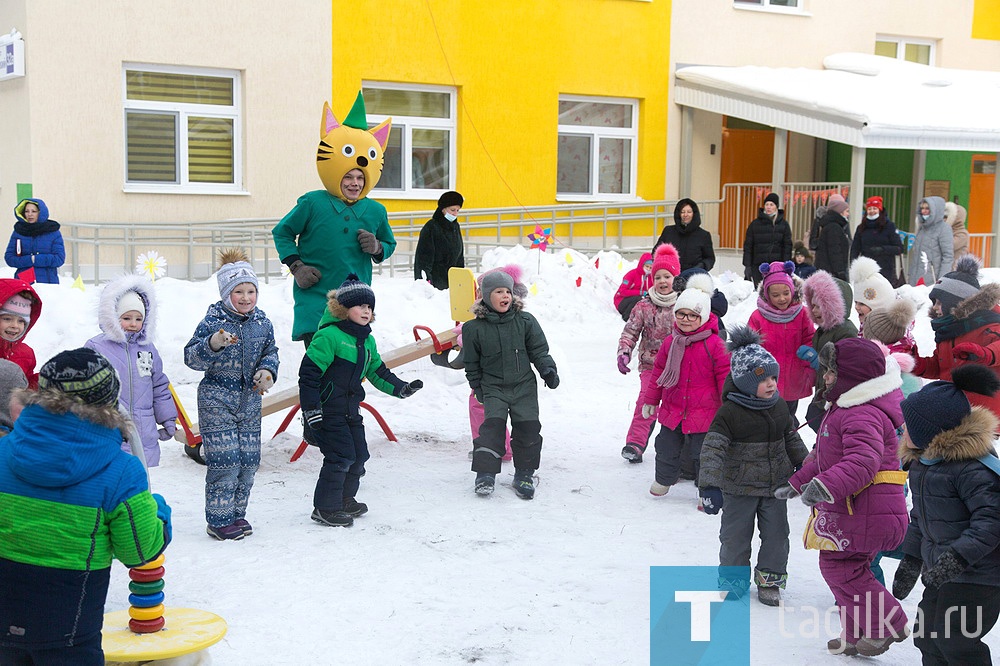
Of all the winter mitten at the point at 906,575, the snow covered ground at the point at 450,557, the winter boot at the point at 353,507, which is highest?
the winter mitten at the point at 906,575

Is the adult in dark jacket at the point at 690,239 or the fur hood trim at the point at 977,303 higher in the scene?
the adult in dark jacket at the point at 690,239

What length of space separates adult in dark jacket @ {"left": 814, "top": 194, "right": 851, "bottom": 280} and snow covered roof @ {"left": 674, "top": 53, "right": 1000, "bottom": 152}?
176 centimetres

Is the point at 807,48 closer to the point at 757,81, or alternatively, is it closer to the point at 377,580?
the point at 757,81

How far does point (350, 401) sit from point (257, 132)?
9.14m

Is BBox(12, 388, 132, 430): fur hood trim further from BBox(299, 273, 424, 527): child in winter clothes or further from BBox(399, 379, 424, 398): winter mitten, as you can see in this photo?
BBox(399, 379, 424, 398): winter mitten

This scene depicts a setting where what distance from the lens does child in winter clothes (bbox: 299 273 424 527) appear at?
238 inches

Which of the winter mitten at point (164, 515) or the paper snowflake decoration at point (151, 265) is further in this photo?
the paper snowflake decoration at point (151, 265)

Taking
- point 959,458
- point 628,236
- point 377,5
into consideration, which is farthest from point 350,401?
point 628,236

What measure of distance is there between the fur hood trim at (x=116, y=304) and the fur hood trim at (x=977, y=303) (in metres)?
4.43

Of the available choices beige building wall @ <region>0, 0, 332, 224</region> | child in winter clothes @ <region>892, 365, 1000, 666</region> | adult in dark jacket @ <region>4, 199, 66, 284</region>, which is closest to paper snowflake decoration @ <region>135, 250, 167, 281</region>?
adult in dark jacket @ <region>4, 199, 66, 284</region>

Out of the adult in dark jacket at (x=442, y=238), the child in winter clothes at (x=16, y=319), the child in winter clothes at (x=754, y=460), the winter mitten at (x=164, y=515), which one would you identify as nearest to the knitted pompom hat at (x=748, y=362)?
the child in winter clothes at (x=754, y=460)

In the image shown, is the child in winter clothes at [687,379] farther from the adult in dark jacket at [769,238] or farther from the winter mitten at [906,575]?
the adult in dark jacket at [769,238]

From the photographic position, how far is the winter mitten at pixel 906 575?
4109 mm

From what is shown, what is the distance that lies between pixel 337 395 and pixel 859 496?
9.65 feet
